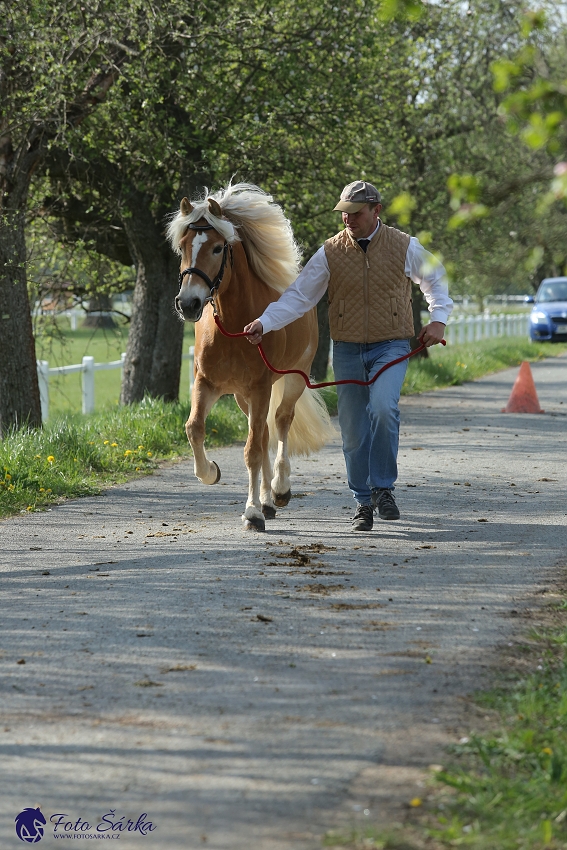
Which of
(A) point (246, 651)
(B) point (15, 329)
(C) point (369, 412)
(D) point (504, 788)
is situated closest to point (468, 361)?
(B) point (15, 329)

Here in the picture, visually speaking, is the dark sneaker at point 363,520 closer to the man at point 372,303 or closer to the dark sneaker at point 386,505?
the man at point 372,303

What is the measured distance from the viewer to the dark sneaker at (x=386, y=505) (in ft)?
26.1

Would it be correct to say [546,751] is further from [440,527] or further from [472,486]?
[472,486]

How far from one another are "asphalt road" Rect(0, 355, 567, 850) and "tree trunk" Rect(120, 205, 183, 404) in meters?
6.09

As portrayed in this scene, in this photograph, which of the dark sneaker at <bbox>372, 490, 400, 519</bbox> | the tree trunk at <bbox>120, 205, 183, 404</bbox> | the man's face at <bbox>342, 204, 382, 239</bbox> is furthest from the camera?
the tree trunk at <bbox>120, 205, 183, 404</bbox>

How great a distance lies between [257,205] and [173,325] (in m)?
7.39

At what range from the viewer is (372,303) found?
769 centimetres

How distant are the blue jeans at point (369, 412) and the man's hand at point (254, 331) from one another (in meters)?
0.83

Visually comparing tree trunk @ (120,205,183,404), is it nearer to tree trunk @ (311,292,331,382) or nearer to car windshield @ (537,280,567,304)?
tree trunk @ (311,292,331,382)

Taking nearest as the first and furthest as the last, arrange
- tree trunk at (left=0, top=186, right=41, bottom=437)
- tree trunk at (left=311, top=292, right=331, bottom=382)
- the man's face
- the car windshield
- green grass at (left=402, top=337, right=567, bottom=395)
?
the man's face → tree trunk at (left=0, top=186, right=41, bottom=437) → tree trunk at (left=311, top=292, right=331, bottom=382) → green grass at (left=402, top=337, right=567, bottom=395) → the car windshield

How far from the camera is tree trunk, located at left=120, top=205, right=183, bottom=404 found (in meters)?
15.2

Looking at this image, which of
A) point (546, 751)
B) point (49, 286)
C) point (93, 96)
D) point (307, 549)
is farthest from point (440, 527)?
point (49, 286)

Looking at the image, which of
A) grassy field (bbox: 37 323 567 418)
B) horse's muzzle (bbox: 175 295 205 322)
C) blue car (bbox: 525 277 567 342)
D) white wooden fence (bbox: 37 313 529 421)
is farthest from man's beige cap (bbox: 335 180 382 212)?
blue car (bbox: 525 277 567 342)

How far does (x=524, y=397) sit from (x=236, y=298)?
9.12 m
